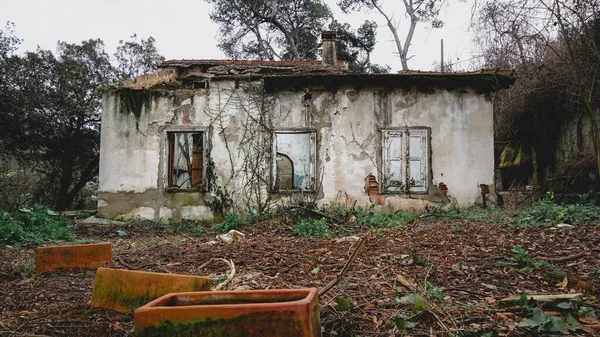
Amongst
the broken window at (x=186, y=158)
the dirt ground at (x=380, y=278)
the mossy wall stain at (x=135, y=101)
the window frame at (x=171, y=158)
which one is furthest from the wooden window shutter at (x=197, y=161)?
the dirt ground at (x=380, y=278)

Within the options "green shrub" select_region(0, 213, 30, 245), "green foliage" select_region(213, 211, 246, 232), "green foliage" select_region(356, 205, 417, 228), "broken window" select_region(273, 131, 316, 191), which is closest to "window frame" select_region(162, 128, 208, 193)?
"green foliage" select_region(213, 211, 246, 232)

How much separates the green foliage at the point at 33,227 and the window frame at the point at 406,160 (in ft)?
21.2

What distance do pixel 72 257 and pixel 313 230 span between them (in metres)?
3.65

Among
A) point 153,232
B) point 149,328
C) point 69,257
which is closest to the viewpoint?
point 149,328

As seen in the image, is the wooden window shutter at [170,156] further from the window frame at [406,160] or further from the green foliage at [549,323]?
the green foliage at [549,323]

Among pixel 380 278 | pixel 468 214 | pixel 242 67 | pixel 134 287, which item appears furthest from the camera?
pixel 242 67

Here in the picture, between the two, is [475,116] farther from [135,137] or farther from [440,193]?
[135,137]

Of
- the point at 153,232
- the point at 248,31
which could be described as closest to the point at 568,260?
the point at 153,232

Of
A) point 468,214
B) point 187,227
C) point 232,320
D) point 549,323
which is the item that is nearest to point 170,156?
point 187,227

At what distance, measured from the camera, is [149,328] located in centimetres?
179

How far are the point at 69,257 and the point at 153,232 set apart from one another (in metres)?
3.96

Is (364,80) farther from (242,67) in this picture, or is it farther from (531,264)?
(531,264)

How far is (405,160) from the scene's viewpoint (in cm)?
922

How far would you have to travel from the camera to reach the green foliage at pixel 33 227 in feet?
21.1
